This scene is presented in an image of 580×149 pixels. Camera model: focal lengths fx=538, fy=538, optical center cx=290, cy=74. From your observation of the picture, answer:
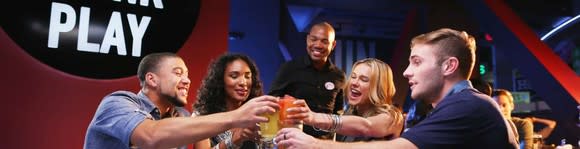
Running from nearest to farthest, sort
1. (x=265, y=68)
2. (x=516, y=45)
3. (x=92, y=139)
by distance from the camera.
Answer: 1. (x=92, y=139)
2. (x=516, y=45)
3. (x=265, y=68)

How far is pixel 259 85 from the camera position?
143 inches

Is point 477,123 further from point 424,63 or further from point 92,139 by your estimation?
point 92,139

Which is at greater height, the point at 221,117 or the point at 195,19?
the point at 195,19

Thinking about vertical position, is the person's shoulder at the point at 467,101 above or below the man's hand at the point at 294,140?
above

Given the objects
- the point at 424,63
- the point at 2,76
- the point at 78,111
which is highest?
the point at 424,63

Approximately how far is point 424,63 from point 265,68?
838 centimetres

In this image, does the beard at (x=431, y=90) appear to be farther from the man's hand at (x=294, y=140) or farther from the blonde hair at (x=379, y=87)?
the blonde hair at (x=379, y=87)

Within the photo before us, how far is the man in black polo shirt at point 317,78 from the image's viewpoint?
393 centimetres

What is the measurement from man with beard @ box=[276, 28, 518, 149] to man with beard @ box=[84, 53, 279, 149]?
189 mm

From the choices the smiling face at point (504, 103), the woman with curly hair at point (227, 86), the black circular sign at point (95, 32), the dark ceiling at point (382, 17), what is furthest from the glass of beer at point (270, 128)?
the dark ceiling at point (382, 17)

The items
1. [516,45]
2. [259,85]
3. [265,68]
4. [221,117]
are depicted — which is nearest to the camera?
[221,117]

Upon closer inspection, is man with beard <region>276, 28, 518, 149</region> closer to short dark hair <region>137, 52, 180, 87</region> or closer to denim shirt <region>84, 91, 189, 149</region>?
denim shirt <region>84, 91, 189, 149</region>

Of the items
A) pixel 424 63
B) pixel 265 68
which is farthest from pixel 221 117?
pixel 265 68

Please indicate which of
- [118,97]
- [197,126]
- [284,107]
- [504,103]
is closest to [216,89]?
[118,97]
